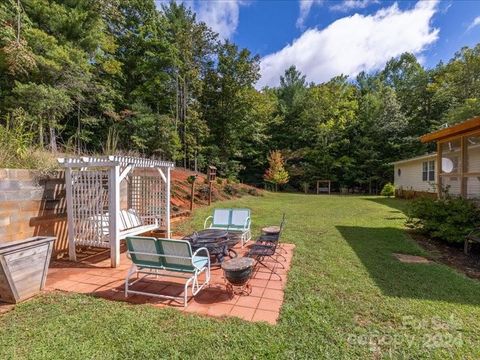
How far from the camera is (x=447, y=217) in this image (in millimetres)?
6633

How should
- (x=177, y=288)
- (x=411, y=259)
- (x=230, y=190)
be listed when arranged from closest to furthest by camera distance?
(x=177, y=288) < (x=411, y=259) < (x=230, y=190)

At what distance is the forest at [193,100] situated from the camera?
11078mm

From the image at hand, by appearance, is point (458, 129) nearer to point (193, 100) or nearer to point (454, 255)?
point (454, 255)

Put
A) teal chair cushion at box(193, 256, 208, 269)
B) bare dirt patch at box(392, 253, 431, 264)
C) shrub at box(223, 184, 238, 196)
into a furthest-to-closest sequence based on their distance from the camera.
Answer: shrub at box(223, 184, 238, 196), bare dirt patch at box(392, 253, 431, 264), teal chair cushion at box(193, 256, 208, 269)

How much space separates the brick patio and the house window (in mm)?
14839

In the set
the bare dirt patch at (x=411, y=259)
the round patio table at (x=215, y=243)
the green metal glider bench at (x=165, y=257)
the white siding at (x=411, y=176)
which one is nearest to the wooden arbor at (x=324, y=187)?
the white siding at (x=411, y=176)

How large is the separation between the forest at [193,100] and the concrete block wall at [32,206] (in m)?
0.47

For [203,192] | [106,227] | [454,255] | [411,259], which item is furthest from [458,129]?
[203,192]

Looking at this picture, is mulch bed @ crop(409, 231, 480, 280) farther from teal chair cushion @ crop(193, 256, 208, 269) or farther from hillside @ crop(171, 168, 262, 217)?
hillside @ crop(171, 168, 262, 217)

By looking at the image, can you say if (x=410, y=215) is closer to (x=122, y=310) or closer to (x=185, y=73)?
(x=122, y=310)

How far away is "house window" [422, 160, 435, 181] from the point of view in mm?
15466

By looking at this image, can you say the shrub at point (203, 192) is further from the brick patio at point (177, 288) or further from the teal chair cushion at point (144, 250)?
the teal chair cushion at point (144, 250)

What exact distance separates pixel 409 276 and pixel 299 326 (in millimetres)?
2596

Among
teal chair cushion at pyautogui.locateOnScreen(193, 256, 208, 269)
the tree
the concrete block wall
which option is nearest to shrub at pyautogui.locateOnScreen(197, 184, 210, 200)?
the concrete block wall
